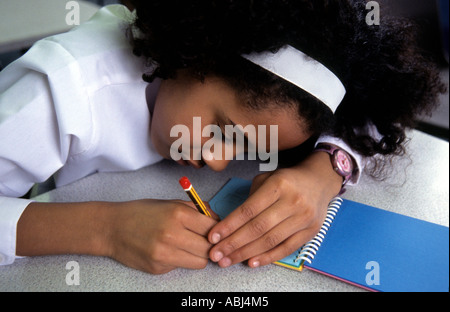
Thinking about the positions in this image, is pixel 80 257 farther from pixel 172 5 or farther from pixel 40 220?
pixel 172 5

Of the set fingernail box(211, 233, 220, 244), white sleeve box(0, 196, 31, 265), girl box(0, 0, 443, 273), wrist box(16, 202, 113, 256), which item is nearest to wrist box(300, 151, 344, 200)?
girl box(0, 0, 443, 273)

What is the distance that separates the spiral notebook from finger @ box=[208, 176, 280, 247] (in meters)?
0.08

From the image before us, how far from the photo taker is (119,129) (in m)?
0.79

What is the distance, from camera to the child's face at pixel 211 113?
2.14ft

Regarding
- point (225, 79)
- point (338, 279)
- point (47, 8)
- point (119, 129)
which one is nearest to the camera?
point (338, 279)

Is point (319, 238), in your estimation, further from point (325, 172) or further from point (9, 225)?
point (9, 225)

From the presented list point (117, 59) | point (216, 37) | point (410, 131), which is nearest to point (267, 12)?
point (216, 37)

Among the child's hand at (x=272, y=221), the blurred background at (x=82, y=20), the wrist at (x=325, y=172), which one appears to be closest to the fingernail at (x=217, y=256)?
the child's hand at (x=272, y=221)

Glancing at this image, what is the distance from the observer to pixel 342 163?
795 mm

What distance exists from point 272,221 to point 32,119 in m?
0.42

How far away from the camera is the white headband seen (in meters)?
0.61

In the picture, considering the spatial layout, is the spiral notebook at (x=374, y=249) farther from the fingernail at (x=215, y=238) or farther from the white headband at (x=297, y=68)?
the white headband at (x=297, y=68)

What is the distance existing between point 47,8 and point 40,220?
928 mm

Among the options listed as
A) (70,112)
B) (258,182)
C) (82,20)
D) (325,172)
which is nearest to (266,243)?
(258,182)
